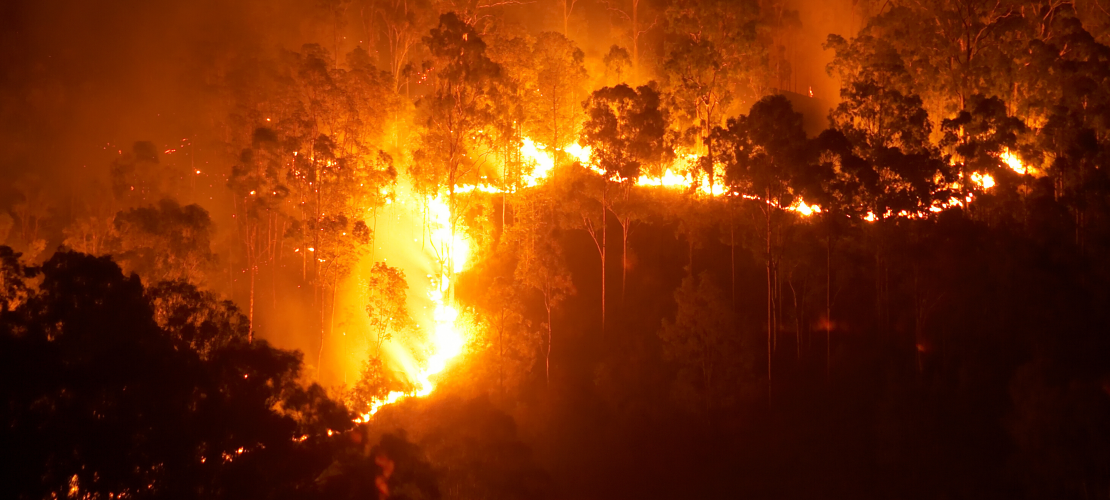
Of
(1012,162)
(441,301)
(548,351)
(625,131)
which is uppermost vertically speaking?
(625,131)

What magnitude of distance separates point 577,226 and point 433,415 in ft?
34.8

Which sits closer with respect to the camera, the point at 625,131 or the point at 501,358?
the point at 625,131

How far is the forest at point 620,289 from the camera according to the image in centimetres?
1916

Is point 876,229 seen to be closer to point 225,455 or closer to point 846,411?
point 846,411

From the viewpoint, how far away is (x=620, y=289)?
128 ft

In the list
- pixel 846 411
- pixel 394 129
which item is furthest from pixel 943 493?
pixel 394 129

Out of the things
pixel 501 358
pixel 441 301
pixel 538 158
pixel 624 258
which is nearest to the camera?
pixel 501 358

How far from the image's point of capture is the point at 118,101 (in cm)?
6688

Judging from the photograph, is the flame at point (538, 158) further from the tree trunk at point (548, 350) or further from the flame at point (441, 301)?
the tree trunk at point (548, 350)

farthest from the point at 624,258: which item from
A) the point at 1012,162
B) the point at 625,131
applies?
the point at 1012,162

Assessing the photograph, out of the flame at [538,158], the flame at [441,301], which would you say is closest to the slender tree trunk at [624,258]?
the flame at [538,158]

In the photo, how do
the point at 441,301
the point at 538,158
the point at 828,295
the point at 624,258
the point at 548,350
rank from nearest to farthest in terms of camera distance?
the point at 828,295
the point at 548,350
the point at 624,258
the point at 441,301
the point at 538,158

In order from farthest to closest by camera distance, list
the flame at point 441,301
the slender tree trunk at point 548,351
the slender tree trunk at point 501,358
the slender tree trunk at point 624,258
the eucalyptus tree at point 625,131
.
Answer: the flame at point 441,301, the slender tree trunk at point 624,258, the slender tree trunk at point 548,351, the slender tree trunk at point 501,358, the eucalyptus tree at point 625,131

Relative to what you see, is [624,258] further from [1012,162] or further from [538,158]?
[1012,162]
